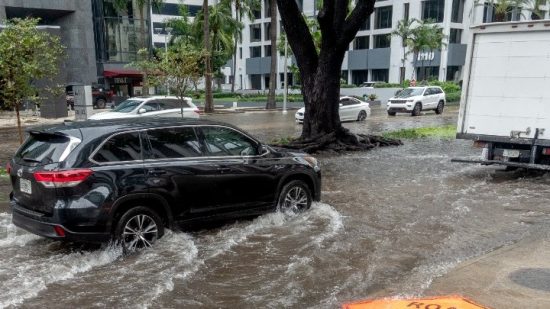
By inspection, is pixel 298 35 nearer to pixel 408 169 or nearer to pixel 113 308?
pixel 408 169

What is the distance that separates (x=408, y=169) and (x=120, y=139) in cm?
826

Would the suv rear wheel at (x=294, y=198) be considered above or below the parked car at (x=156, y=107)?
below

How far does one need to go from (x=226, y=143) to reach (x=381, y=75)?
60.7 metres

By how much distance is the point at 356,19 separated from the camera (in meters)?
14.9

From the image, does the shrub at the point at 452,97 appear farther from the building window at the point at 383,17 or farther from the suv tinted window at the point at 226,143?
the suv tinted window at the point at 226,143

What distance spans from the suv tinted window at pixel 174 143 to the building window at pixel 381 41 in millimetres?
59517

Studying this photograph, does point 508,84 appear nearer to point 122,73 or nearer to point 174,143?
point 174,143

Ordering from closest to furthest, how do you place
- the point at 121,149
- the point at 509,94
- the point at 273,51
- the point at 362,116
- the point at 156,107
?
the point at 121,149 < the point at 509,94 < the point at 156,107 < the point at 362,116 < the point at 273,51

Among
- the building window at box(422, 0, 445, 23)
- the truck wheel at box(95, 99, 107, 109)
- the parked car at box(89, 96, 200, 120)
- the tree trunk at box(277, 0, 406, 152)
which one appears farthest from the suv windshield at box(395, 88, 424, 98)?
the building window at box(422, 0, 445, 23)

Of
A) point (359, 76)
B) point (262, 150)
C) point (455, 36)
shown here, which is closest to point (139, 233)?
point (262, 150)

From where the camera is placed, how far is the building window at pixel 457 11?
5847 centimetres

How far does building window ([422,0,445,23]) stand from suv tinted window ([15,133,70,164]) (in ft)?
189

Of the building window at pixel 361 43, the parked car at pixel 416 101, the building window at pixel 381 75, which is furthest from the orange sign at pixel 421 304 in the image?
the building window at pixel 361 43

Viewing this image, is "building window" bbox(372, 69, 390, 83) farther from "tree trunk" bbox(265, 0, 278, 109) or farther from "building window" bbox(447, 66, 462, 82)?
"tree trunk" bbox(265, 0, 278, 109)
